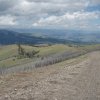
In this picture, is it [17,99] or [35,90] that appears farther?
[35,90]

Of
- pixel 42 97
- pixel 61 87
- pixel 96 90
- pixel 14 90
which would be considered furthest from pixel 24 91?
pixel 96 90

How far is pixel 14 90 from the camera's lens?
21.7 m

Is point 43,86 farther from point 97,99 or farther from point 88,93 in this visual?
point 97,99

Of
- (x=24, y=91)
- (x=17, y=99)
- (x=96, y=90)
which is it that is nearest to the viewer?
(x=17, y=99)

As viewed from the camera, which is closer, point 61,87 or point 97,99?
point 97,99

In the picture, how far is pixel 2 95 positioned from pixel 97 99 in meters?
5.87

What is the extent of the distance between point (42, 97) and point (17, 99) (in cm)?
172

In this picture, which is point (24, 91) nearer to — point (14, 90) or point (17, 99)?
point (14, 90)

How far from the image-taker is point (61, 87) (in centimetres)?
2416

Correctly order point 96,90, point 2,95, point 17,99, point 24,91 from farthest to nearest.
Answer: point 96,90, point 24,91, point 2,95, point 17,99

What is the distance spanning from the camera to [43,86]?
24.0 metres

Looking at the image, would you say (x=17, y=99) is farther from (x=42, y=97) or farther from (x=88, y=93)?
(x=88, y=93)

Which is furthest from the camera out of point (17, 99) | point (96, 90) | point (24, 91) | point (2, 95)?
point (96, 90)

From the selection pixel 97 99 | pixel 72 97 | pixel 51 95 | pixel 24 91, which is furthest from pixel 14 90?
pixel 97 99
